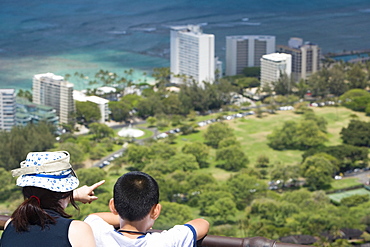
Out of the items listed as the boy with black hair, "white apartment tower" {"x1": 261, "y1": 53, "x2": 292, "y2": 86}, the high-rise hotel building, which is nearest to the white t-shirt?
the boy with black hair

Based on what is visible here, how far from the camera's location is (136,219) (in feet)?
3.80

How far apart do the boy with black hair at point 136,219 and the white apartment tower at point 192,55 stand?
49.9ft

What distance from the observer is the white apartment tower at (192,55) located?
16469 mm

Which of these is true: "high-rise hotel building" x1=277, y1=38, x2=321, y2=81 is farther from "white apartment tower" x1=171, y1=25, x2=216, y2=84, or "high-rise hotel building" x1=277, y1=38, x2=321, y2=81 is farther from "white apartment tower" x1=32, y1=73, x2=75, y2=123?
"white apartment tower" x1=32, y1=73, x2=75, y2=123

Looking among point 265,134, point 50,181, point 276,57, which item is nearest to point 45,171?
point 50,181

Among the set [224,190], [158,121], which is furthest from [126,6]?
[224,190]

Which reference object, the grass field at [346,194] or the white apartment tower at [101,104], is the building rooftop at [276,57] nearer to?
the white apartment tower at [101,104]

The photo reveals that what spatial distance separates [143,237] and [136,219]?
32mm

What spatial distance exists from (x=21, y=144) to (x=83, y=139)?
Result: 1.13 m

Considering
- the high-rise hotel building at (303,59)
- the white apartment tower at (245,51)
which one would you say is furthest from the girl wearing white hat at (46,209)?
the white apartment tower at (245,51)

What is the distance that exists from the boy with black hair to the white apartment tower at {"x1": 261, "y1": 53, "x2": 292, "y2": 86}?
14592mm

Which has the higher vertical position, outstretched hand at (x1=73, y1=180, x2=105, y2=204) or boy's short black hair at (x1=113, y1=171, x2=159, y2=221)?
boy's short black hair at (x1=113, y1=171, x2=159, y2=221)

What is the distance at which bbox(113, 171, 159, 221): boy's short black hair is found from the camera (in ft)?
3.76

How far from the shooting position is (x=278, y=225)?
26.9 feet
